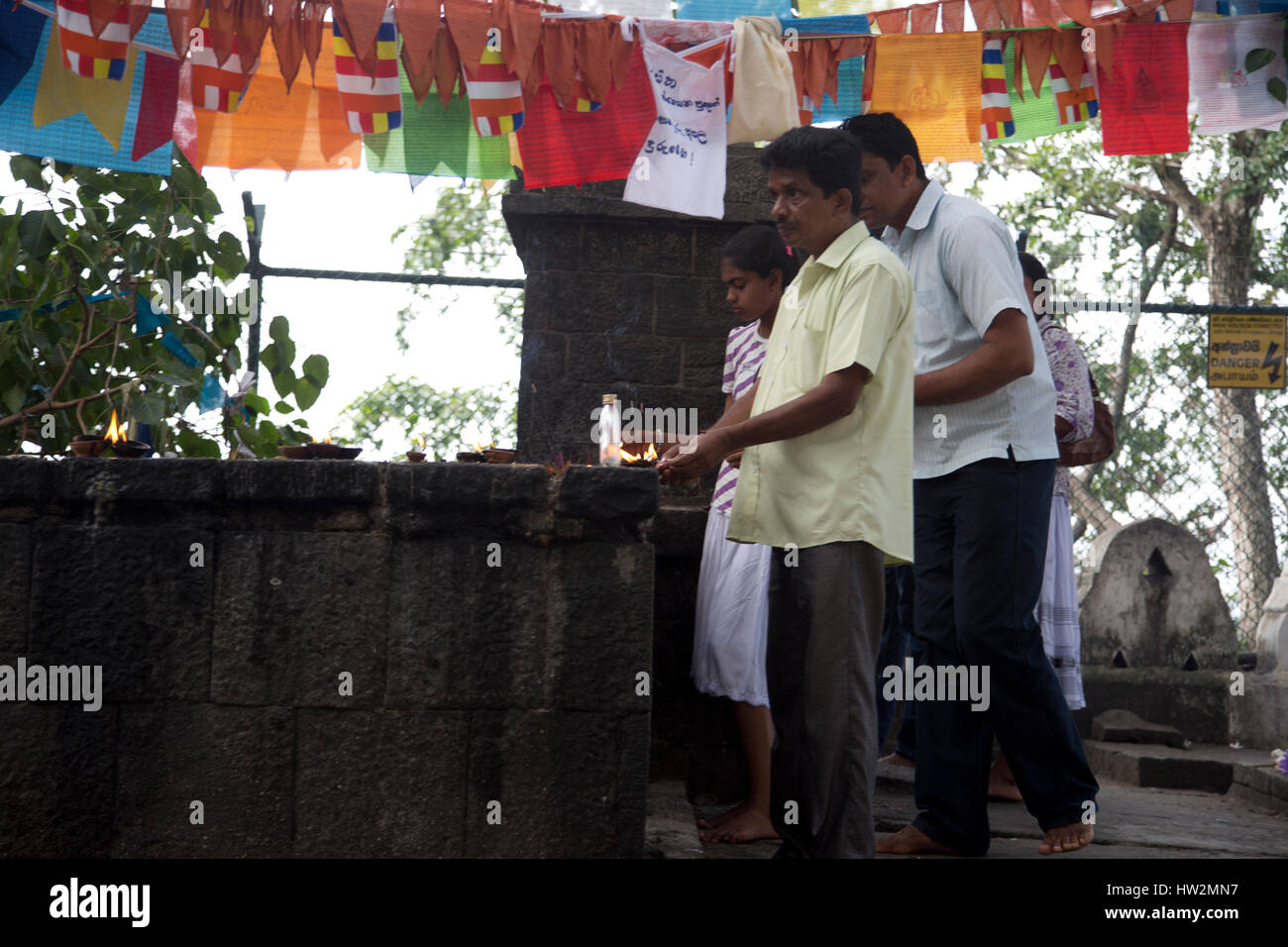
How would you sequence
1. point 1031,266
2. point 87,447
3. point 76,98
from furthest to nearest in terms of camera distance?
point 76,98
point 1031,266
point 87,447

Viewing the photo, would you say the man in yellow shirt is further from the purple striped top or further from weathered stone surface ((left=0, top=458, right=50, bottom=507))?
weathered stone surface ((left=0, top=458, right=50, bottom=507))

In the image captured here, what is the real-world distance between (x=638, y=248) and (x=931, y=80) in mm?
1487

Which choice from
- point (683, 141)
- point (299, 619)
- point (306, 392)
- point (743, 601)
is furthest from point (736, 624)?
point (683, 141)

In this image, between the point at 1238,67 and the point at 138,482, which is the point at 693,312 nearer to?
the point at 1238,67

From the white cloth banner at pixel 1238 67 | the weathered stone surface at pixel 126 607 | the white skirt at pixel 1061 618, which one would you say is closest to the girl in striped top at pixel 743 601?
the white skirt at pixel 1061 618

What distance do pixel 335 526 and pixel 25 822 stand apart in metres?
0.96

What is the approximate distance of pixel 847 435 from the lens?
289 cm

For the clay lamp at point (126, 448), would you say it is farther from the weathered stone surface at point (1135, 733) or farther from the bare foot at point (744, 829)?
the weathered stone surface at point (1135, 733)

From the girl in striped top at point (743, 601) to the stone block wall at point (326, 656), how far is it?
2.88 ft

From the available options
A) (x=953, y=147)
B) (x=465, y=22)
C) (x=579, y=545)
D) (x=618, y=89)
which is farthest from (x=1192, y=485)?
(x=579, y=545)

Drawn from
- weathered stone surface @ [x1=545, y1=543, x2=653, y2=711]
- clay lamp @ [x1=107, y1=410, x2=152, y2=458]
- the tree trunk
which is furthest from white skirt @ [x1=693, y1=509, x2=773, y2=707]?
the tree trunk

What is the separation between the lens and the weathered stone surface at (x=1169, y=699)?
5.86m

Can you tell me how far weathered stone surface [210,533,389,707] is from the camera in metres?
2.87

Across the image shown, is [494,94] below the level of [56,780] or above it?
above
